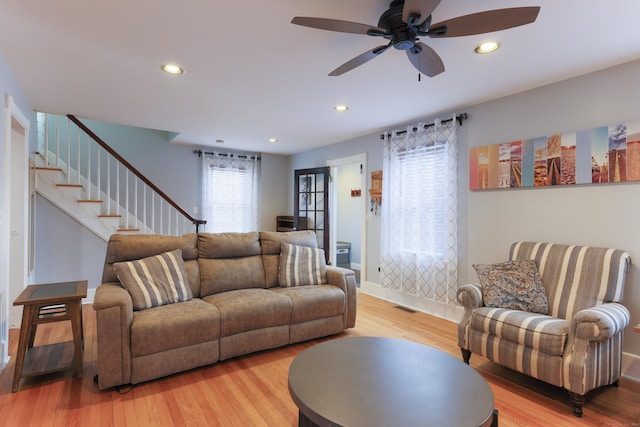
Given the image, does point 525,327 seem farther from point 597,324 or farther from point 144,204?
point 144,204

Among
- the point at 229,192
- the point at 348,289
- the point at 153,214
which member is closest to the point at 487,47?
the point at 348,289

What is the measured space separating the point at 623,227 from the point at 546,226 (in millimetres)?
528

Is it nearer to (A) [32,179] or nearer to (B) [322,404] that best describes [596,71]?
(B) [322,404]

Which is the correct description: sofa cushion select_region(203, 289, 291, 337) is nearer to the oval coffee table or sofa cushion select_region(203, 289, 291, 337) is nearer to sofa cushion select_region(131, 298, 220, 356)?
sofa cushion select_region(131, 298, 220, 356)

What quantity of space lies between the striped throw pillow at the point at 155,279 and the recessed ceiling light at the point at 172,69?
152 centimetres

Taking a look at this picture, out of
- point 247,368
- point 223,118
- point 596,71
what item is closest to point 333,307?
point 247,368

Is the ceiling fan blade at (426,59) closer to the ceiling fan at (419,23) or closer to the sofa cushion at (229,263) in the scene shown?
the ceiling fan at (419,23)

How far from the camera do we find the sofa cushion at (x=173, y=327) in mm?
2234

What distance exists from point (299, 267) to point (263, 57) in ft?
6.54

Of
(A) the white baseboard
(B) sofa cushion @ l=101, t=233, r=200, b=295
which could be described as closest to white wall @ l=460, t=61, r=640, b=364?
(A) the white baseboard

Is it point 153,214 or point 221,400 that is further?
point 153,214

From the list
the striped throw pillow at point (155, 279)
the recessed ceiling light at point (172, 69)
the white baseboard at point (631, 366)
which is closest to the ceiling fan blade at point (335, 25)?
the recessed ceiling light at point (172, 69)

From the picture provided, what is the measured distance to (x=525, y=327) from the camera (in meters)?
2.20

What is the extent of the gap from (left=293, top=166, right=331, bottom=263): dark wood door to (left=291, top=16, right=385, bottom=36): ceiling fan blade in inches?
150
